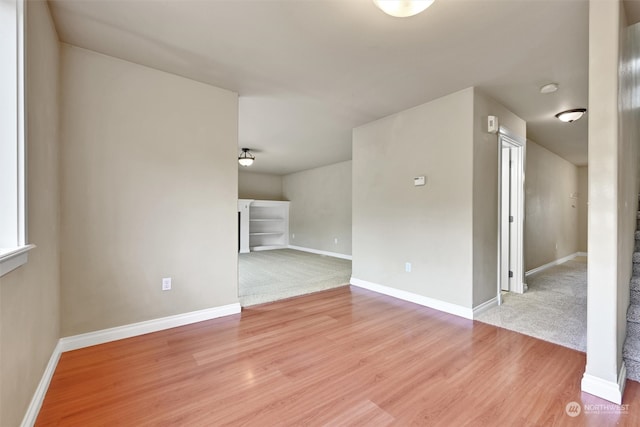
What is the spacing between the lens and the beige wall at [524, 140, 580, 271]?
4.93 meters

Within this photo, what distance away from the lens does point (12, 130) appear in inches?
53.9

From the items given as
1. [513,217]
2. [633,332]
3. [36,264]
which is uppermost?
[513,217]

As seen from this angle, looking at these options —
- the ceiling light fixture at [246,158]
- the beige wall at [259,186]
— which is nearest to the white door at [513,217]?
the ceiling light fixture at [246,158]

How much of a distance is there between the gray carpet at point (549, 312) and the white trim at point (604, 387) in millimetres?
628

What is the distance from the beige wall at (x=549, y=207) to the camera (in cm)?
493

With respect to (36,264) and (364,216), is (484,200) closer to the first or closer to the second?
(364,216)

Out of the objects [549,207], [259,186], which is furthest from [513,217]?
[259,186]

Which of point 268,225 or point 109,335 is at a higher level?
point 268,225

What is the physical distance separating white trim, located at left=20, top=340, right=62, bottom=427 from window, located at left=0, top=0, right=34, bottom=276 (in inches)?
31.7

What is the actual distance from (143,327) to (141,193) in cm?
121

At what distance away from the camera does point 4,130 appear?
1.34m

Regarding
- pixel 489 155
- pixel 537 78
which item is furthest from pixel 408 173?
pixel 537 78

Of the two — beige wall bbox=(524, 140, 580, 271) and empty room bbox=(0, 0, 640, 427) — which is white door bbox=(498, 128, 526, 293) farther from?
beige wall bbox=(524, 140, 580, 271)

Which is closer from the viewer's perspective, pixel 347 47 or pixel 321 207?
Answer: pixel 347 47
